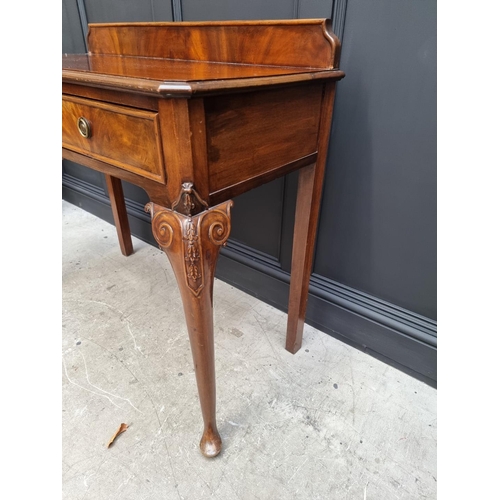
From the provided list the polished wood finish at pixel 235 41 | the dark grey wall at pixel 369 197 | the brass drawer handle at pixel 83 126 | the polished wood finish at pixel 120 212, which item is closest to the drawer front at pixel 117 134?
the brass drawer handle at pixel 83 126

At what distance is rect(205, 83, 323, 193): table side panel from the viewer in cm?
57

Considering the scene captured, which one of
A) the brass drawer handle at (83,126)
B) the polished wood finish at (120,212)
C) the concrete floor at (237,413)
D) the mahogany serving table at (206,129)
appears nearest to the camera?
the mahogany serving table at (206,129)

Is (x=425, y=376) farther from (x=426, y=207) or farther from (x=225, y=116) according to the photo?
(x=225, y=116)

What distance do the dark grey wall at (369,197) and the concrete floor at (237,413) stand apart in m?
0.13

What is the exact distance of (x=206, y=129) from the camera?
544 millimetres

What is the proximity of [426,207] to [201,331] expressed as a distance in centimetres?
66

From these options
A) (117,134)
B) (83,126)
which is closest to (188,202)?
(117,134)

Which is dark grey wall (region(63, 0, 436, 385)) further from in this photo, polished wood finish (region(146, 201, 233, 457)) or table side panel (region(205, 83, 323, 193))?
polished wood finish (region(146, 201, 233, 457))

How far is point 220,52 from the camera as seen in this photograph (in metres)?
0.89

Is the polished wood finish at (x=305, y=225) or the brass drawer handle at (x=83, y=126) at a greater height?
the brass drawer handle at (x=83, y=126)

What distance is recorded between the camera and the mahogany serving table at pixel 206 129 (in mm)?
539

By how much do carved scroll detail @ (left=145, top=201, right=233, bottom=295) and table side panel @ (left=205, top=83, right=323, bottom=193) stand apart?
0.05 metres

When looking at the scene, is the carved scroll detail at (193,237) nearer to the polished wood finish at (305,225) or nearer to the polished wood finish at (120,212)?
the polished wood finish at (305,225)

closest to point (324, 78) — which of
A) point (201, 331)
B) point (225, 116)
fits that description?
point (225, 116)
